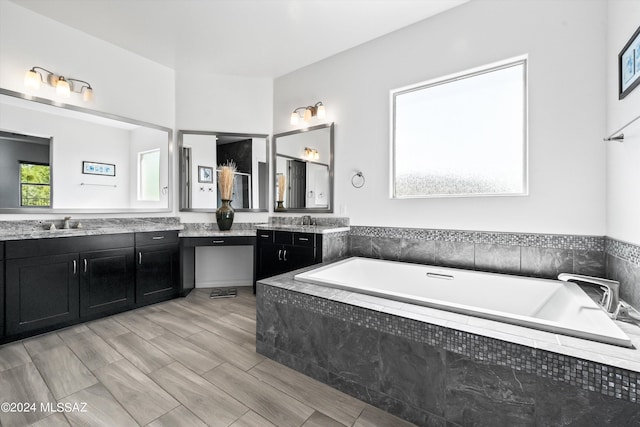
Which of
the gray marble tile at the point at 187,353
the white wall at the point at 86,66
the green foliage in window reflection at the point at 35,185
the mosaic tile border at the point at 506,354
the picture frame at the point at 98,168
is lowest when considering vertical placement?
the gray marble tile at the point at 187,353

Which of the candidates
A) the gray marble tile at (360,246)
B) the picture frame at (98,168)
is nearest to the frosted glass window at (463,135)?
the gray marble tile at (360,246)

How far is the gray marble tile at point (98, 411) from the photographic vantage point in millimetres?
1347

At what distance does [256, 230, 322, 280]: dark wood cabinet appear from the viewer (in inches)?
110

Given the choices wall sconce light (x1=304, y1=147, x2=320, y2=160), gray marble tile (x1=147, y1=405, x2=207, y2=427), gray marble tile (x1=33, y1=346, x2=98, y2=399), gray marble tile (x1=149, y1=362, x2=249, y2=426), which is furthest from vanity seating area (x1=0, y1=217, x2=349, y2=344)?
gray marble tile (x1=147, y1=405, x2=207, y2=427)

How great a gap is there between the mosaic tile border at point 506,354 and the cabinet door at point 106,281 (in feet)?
7.45

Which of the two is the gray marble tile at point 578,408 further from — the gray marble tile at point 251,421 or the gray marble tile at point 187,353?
the gray marble tile at point 187,353

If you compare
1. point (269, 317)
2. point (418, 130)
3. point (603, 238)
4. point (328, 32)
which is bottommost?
point (269, 317)

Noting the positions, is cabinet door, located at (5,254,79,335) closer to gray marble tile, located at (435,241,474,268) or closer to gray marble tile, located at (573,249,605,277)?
gray marble tile, located at (435,241,474,268)

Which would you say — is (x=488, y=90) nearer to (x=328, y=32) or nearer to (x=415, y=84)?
(x=415, y=84)

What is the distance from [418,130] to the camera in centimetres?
279

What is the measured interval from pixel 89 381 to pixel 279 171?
2777 mm

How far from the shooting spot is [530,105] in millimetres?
2145

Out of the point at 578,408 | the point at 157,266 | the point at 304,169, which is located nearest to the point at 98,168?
the point at 157,266

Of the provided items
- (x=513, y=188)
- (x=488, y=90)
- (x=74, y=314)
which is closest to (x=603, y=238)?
(x=513, y=188)
